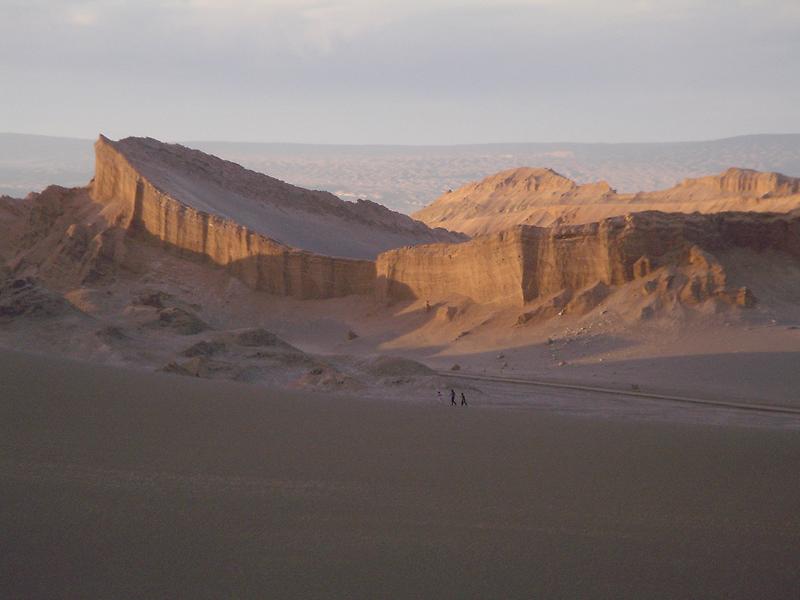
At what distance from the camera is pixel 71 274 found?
2923 centimetres

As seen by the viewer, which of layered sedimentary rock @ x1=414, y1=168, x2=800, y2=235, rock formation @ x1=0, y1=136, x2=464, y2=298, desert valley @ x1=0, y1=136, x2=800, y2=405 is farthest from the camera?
layered sedimentary rock @ x1=414, y1=168, x2=800, y2=235

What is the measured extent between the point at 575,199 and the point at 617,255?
34.0 meters

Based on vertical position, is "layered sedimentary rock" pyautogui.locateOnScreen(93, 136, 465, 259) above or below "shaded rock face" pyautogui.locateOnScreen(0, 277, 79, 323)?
above

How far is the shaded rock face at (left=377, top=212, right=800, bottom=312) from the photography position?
903 inches

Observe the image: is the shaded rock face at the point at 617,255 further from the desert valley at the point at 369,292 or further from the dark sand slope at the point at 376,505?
the dark sand slope at the point at 376,505

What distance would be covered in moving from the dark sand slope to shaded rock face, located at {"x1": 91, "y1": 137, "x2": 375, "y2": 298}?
22079 mm

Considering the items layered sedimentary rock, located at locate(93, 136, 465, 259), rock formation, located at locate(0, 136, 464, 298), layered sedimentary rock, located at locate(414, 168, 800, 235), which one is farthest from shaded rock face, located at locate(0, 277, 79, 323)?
layered sedimentary rock, located at locate(414, 168, 800, 235)

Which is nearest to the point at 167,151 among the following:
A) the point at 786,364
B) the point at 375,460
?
the point at 786,364

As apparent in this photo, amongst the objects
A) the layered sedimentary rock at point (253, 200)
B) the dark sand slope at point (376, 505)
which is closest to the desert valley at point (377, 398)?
the dark sand slope at point (376, 505)

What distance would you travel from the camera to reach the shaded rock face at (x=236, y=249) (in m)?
29.2

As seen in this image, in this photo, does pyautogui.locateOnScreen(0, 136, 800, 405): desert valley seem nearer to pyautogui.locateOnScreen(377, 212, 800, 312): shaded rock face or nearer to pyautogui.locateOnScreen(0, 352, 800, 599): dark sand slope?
pyautogui.locateOnScreen(377, 212, 800, 312): shaded rock face

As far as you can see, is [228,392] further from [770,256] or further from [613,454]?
[770,256]

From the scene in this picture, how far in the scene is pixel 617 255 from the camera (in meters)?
23.5

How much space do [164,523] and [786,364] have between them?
1696cm
